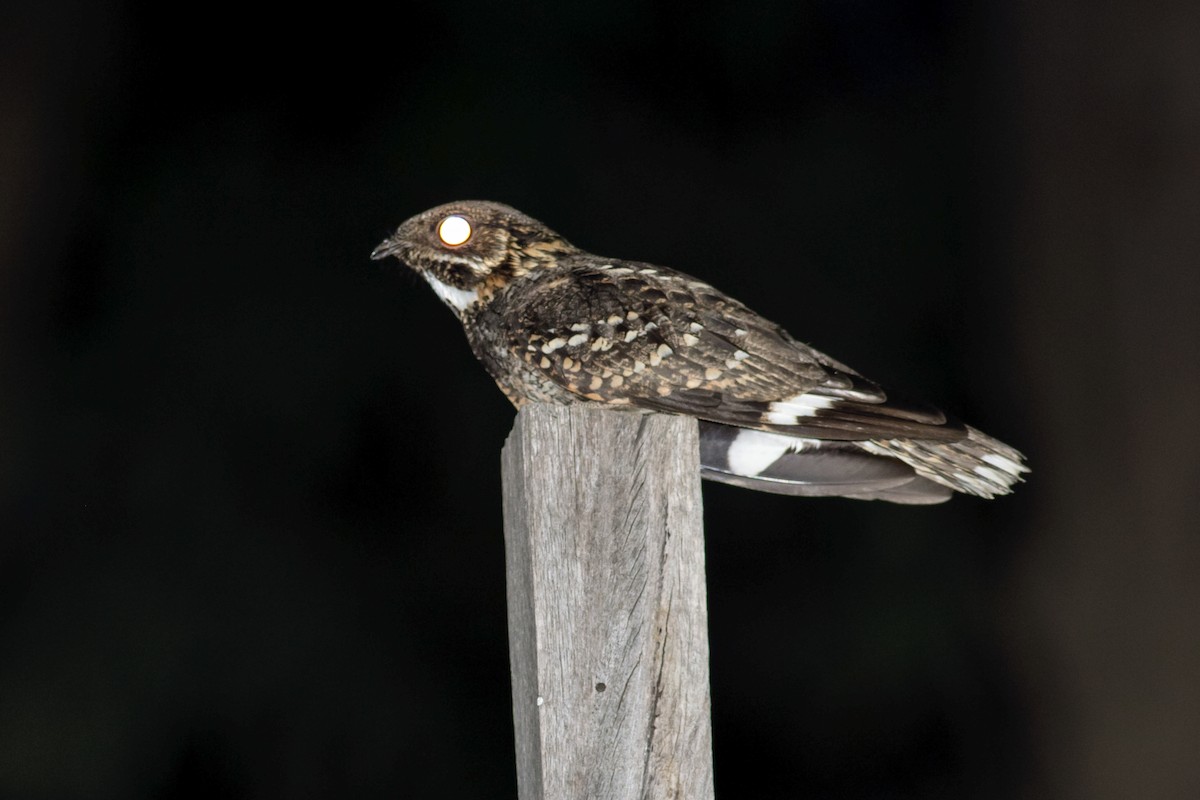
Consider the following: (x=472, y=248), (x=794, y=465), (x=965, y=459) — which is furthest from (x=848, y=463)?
(x=472, y=248)

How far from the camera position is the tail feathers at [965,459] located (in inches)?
86.6

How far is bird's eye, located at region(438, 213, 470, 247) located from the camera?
8.37 feet

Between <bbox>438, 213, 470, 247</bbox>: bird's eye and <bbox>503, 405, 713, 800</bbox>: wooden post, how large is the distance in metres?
1.12

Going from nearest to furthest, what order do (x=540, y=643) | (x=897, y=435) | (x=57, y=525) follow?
(x=540, y=643) < (x=897, y=435) < (x=57, y=525)

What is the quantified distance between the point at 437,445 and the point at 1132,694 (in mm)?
2224

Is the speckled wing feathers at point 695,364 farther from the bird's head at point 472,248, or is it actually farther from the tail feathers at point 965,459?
the bird's head at point 472,248

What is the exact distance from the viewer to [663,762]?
1.40 m

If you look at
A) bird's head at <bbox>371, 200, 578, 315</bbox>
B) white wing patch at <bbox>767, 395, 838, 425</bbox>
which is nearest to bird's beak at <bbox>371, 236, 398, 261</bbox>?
bird's head at <bbox>371, 200, 578, 315</bbox>

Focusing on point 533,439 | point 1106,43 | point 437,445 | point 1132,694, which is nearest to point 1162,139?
point 1106,43

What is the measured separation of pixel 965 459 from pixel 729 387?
1.39 ft

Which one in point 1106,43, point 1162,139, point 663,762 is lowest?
point 663,762

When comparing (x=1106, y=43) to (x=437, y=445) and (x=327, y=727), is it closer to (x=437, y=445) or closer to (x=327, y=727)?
(x=437, y=445)

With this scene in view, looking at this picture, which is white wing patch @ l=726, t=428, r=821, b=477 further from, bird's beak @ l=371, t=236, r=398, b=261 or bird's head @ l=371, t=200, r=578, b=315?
bird's beak @ l=371, t=236, r=398, b=261

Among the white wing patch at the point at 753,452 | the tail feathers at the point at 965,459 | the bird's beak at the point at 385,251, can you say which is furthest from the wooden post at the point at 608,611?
the bird's beak at the point at 385,251
